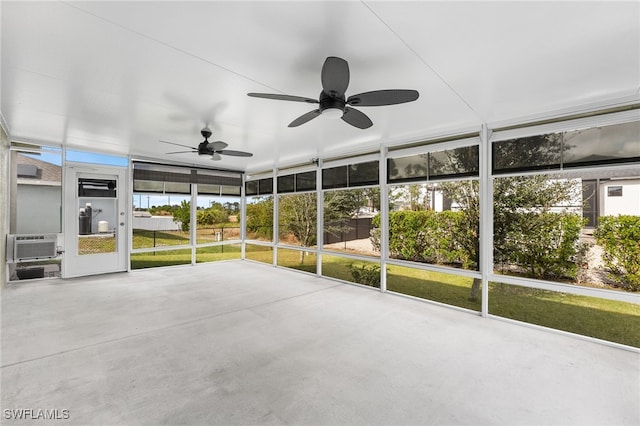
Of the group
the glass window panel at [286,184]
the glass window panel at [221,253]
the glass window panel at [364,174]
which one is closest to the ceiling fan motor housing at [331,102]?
the glass window panel at [364,174]

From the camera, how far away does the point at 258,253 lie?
1009 cm

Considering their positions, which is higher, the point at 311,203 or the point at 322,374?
the point at 311,203

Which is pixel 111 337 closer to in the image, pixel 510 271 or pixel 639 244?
pixel 510 271

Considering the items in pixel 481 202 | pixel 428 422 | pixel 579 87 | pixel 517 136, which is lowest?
pixel 428 422

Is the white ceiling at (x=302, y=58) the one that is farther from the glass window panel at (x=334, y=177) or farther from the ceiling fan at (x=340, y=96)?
the glass window panel at (x=334, y=177)

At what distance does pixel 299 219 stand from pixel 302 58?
7555 mm

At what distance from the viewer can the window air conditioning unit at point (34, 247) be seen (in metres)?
5.09

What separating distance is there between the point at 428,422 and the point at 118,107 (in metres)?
4.75

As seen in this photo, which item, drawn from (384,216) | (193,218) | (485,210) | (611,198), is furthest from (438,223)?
(193,218)

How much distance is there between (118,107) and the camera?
3.61 meters

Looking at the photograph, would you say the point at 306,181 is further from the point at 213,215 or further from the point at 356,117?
the point at 356,117

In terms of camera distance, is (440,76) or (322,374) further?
(440,76)

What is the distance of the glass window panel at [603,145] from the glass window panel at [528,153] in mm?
121

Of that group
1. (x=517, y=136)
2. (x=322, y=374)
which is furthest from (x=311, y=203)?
(x=322, y=374)
